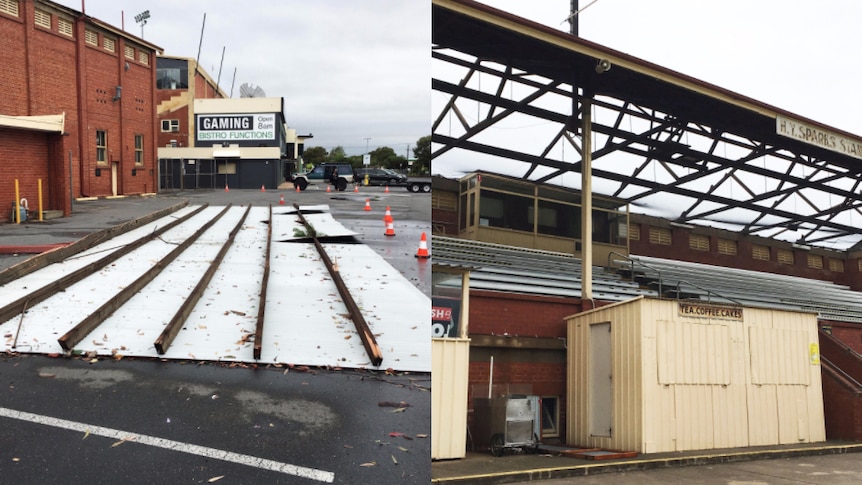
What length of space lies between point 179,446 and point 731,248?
5612mm

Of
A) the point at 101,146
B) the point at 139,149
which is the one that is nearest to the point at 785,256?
the point at 101,146

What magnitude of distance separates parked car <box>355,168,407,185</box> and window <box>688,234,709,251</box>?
27.2m

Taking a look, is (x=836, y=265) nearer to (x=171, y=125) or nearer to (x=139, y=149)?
(x=139, y=149)

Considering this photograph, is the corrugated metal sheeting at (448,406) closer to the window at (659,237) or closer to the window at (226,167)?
the window at (659,237)

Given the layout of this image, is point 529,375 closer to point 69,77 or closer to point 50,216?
point 50,216

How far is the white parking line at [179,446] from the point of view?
314cm

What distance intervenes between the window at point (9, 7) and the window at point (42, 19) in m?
0.51

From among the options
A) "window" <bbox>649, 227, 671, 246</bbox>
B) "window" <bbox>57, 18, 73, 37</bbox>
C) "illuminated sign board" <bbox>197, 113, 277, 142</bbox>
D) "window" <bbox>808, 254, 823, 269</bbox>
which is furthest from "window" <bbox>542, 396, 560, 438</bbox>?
"window" <bbox>57, 18, 73, 37</bbox>

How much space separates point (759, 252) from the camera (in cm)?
655

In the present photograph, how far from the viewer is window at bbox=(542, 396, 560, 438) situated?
5032 mm

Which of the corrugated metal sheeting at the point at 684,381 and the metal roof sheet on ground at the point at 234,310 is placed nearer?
the corrugated metal sheeting at the point at 684,381

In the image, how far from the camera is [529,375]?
478 centimetres

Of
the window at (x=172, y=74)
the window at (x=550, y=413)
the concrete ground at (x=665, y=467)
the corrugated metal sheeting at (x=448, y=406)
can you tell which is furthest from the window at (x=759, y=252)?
the window at (x=172, y=74)

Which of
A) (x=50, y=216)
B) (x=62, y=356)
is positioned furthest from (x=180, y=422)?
(x=50, y=216)
